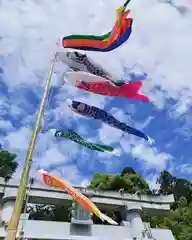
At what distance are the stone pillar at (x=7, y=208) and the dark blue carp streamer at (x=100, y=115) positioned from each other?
945cm

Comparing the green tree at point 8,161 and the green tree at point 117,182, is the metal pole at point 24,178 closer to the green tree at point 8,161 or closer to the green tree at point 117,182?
the green tree at point 117,182

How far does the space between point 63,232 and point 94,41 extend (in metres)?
10.4

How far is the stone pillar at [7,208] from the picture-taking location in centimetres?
1606

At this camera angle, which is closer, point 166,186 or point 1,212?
point 1,212

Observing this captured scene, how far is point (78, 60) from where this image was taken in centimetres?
1016

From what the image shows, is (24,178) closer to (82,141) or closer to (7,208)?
(82,141)

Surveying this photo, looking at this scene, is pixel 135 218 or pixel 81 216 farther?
pixel 135 218

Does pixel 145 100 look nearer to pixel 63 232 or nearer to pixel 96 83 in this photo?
pixel 96 83

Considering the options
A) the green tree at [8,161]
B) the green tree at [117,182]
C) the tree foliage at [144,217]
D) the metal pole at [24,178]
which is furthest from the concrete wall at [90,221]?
the green tree at [8,161]

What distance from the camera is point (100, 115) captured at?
383 inches

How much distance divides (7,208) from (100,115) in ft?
32.6

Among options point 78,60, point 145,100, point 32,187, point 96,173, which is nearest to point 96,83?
point 78,60

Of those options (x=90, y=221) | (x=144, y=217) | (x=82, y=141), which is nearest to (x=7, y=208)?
(x=90, y=221)

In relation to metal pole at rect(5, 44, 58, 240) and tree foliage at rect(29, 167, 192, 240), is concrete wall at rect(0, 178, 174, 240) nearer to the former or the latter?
tree foliage at rect(29, 167, 192, 240)
